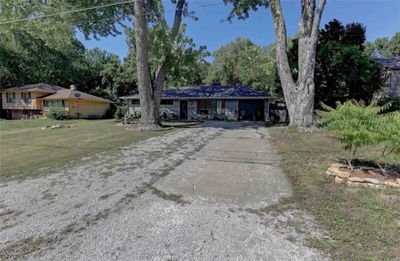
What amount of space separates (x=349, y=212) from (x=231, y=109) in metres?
21.0

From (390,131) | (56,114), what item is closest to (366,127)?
(390,131)

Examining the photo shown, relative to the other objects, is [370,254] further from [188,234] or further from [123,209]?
[123,209]

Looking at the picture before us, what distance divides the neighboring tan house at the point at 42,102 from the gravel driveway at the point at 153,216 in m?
25.3

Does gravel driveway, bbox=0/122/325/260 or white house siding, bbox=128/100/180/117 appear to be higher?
white house siding, bbox=128/100/180/117

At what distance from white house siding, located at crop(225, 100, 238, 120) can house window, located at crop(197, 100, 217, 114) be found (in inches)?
47.9

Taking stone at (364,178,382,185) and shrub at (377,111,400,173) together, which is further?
stone at (364,178,382,185)

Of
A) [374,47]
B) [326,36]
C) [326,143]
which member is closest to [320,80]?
[326,36]

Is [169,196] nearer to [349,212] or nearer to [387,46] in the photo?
[349,212]

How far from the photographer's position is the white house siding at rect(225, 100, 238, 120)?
24.2 metres

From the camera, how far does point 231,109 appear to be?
80.1ft

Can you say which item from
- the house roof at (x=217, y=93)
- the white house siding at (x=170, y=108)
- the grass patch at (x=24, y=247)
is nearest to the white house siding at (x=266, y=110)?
the house roof at (x=217, y=93)

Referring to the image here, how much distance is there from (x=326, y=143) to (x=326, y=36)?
12.2 m

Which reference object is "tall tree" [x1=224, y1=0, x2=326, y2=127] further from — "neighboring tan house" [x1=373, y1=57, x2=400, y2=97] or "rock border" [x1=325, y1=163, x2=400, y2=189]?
"neighboring tan house" [x1=373, y1=57, x2=400, y2=97]

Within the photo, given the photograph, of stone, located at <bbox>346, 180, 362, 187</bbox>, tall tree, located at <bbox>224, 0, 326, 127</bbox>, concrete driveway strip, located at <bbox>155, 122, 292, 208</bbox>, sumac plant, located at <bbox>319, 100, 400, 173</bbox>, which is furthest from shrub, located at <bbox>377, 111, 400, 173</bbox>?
tall tree, located at <bbox>224, 0, 326, 127</bbox>
